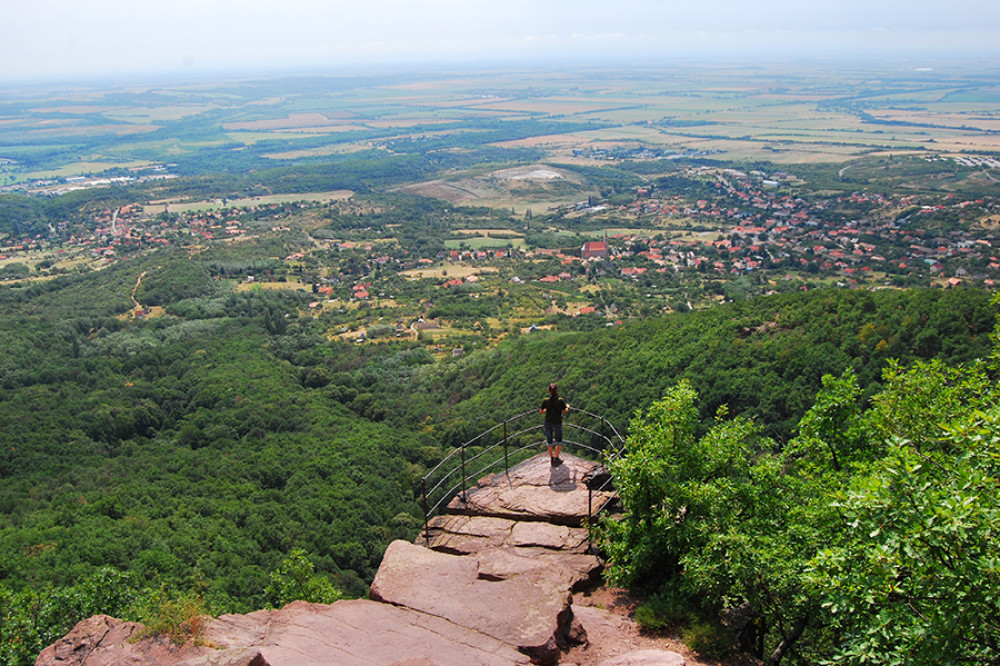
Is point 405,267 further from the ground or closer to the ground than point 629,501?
closer to the ground

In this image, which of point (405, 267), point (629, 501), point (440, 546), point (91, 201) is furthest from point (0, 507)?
point (91, 201)

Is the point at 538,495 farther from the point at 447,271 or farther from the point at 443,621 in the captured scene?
the point at 447,271

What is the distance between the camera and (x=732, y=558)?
336 inches

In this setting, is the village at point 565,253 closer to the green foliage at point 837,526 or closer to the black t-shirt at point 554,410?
the black t-shirt at point 554,410

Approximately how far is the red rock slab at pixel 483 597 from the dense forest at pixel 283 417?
3.77 metres

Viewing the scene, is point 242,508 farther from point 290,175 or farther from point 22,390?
point 290,175

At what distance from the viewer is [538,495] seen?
42.0ft

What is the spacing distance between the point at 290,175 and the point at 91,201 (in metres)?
40.1

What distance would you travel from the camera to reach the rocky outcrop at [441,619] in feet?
26.9

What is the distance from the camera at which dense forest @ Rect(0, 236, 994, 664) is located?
19.4m

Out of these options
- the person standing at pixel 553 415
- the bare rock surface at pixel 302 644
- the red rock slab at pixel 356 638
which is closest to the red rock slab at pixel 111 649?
the bare rock surface at pixel 302 644

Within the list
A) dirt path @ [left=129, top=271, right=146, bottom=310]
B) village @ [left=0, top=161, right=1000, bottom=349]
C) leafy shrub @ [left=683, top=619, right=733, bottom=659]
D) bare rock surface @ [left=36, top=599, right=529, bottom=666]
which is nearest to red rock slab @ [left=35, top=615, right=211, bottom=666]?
bare rock surface @ [left=36, top=599, right=529, bottom=666]

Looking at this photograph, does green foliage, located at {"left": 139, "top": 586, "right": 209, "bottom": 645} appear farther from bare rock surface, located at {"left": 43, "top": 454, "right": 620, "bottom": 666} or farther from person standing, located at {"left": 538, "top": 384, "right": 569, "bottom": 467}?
person standing, located at {"left": 538, "top": 384, "right": 569, "bottom": 467}

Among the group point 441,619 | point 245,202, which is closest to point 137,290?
point 245,202
